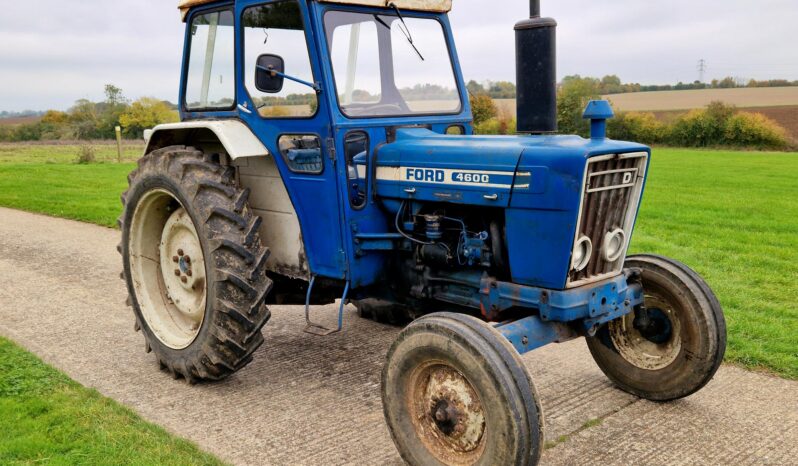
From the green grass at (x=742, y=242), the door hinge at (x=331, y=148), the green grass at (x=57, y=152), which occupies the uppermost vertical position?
the door hinge at (x=331, y=148)

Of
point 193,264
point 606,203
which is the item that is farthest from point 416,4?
point 193,264

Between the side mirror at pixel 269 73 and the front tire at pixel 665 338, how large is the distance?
8.16ft

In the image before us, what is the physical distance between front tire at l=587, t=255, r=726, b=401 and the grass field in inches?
38.7

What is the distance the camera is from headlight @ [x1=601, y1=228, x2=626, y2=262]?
3852mm

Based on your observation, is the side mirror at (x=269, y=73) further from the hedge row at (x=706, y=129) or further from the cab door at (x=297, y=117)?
the hedge row at (x=706, y=129)

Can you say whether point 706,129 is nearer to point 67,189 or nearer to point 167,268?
point 67,189

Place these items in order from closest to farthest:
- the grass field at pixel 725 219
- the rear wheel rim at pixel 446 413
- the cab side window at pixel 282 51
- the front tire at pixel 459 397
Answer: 1. the front tire at pixel 459 397
2. the rear wheel rim at pixel 446 413
3. the cab side window at pixel 282 51
4. the grass field at pixel 725 219

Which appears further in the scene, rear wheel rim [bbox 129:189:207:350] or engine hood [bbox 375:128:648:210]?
rear wheel rim [bbox 129:189:207:350]

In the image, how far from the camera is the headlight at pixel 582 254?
3.67 m

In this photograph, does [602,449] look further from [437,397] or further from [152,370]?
[152,370]

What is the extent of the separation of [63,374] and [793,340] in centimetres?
531

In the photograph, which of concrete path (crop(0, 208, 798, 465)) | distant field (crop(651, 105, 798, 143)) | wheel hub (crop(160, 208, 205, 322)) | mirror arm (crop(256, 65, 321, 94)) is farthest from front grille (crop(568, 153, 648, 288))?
distant field (crop(651, 105, 798, 143))

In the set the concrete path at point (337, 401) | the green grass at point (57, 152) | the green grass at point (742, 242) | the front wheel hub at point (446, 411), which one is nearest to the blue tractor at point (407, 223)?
the front wheel hub at point (446, 411)

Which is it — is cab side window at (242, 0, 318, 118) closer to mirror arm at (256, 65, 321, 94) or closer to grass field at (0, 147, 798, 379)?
mirror arm at (256, 65, 321, 94)
